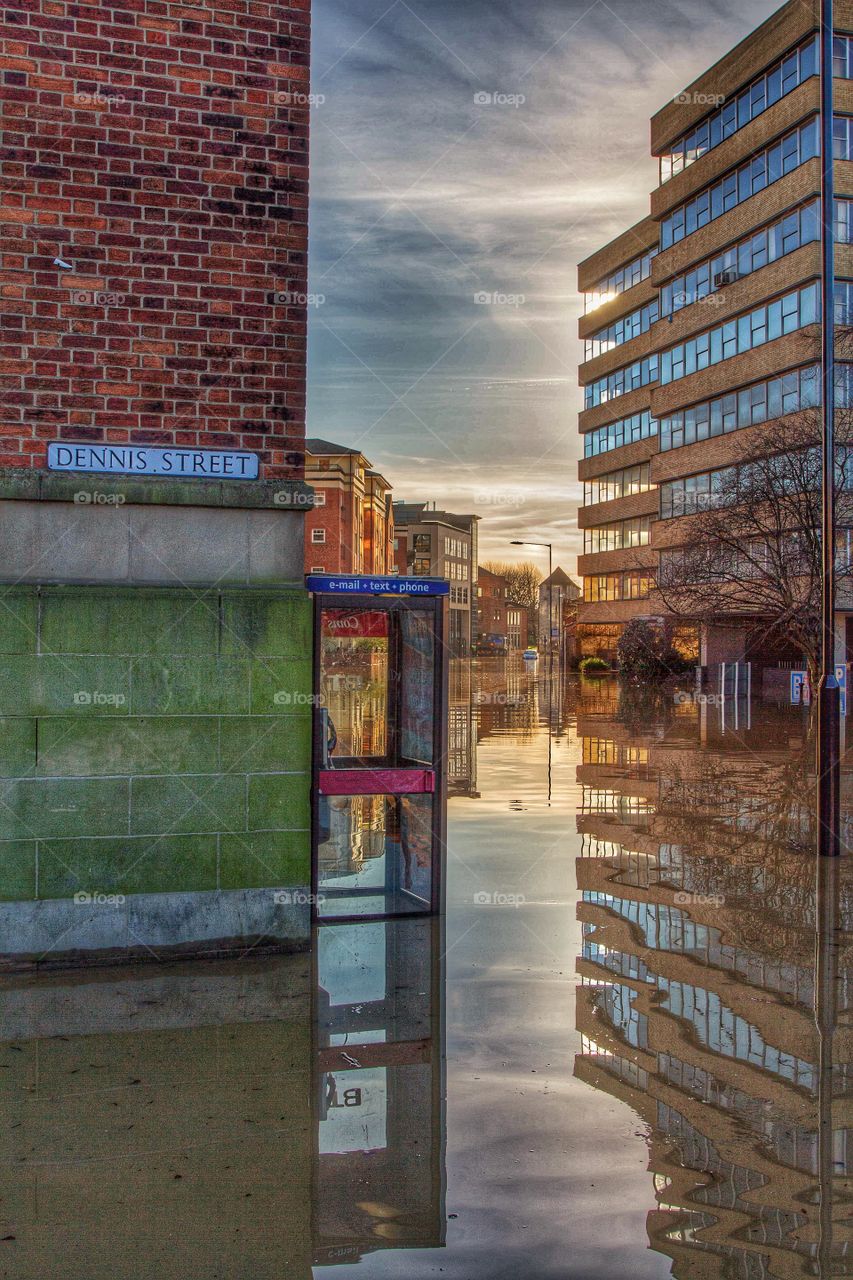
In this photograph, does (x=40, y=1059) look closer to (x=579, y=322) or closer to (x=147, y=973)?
(x=147, y=973)

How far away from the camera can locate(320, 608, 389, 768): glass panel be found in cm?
823

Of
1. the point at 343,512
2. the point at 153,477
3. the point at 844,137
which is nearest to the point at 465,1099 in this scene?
the point at 153,477

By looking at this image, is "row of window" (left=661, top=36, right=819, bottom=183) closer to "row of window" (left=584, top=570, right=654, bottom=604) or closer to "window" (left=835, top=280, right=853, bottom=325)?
"window" (left=835, top=280, right=853, bottom=325)

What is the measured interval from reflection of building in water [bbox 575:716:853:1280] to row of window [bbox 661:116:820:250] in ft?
123

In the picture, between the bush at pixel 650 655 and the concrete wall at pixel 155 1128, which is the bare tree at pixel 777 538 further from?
the bush at pixel 650 655

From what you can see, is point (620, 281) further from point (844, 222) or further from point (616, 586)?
point (844, 222)

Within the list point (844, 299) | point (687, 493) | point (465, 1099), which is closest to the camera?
point (465, 1099)

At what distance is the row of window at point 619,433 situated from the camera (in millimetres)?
62656

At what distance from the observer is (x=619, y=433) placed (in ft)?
217

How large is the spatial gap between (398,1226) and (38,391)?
17.7 ft

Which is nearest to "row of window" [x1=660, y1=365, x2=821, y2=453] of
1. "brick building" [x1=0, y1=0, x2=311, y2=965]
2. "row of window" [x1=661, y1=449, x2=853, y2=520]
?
"row of window" [x1=661, y1=449, x2=853, y2=520]

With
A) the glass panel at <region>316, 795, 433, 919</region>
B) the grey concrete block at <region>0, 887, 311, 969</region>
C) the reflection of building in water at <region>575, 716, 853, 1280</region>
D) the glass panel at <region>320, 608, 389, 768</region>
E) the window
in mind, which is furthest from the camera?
the window

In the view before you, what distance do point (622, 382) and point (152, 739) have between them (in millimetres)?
61875

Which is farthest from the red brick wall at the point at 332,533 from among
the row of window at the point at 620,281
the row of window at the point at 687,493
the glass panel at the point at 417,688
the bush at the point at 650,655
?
the glass panel at the point at 417,688
